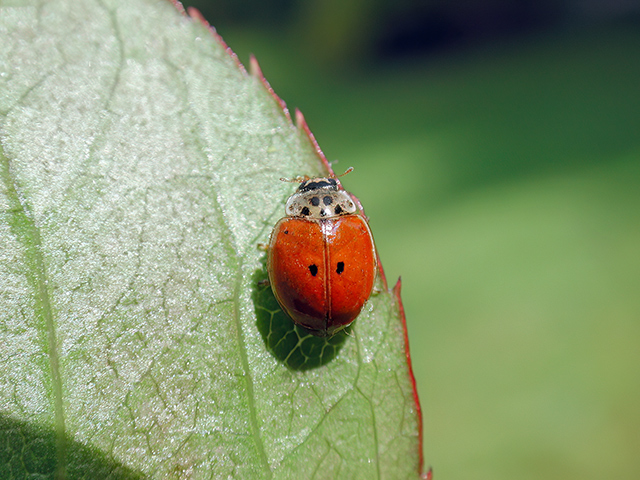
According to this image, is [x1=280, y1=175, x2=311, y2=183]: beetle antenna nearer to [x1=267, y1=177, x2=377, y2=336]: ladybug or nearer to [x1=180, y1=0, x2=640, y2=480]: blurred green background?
[x1=267, y1=177, x2=377, y2=336]: ladybug

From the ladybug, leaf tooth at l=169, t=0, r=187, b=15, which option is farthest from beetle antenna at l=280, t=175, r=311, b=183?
leaf tooth at l=169, t=0, r=187, b=15

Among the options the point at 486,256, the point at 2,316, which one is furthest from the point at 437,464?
the point at 2,316

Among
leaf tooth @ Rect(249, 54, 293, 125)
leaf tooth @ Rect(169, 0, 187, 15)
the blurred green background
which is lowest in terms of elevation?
the blurred green background

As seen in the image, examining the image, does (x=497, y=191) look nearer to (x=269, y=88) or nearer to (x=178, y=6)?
(x=269, y=88)

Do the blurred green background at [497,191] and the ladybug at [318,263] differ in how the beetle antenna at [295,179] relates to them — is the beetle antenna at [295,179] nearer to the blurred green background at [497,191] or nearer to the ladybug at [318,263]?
the ladybug at [318,263]

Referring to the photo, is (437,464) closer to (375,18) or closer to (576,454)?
(576,454)

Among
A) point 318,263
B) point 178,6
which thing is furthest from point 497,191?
point 178,6
